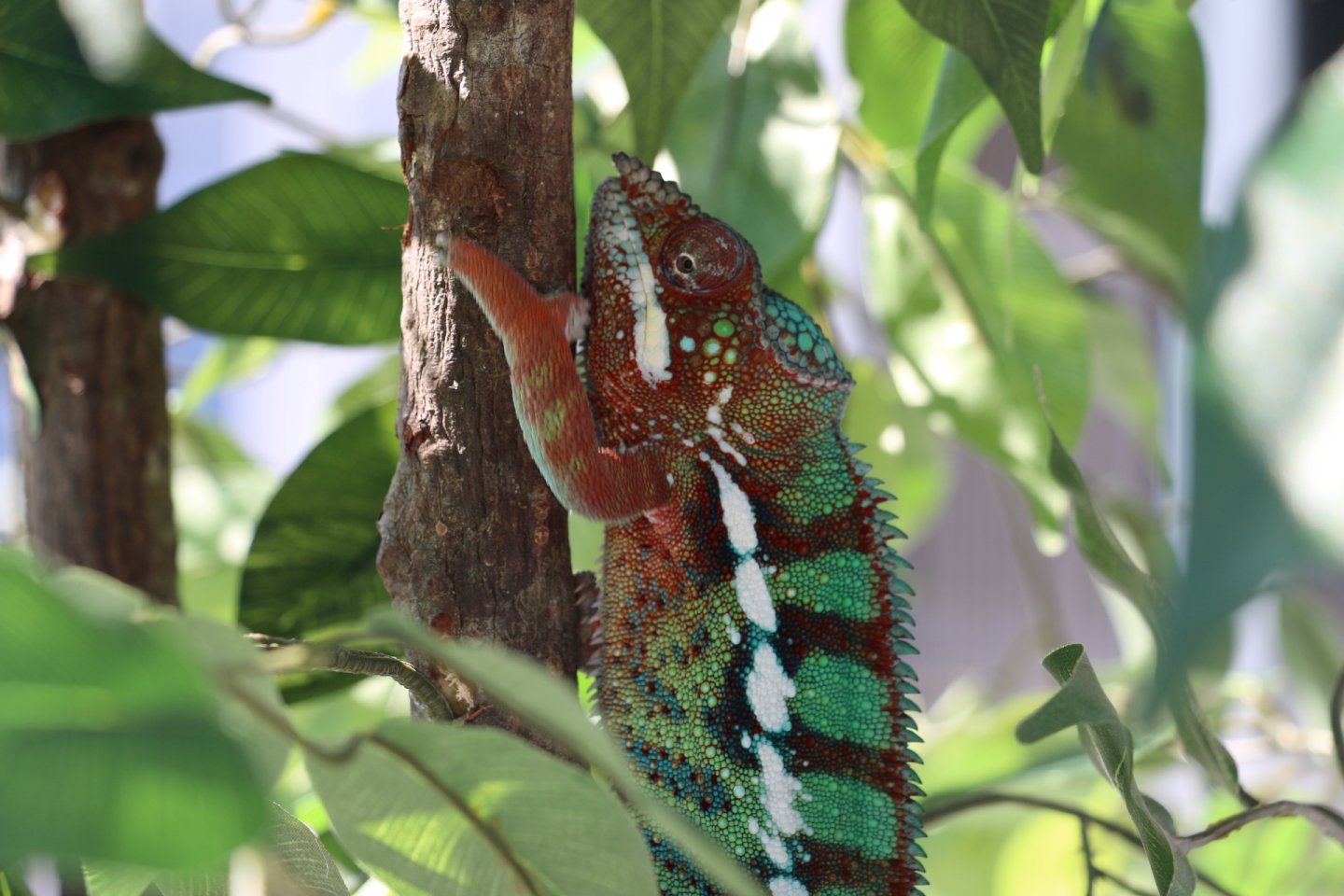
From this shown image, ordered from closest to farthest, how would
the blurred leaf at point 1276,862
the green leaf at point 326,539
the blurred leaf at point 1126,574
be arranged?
1. the blurred leaf at point 1126,574
2. the green leaf at point 326,539
3. the blurred leaf at point 1276,862

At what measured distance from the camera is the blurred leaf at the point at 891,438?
1245 mm

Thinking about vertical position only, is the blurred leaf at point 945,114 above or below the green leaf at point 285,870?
above

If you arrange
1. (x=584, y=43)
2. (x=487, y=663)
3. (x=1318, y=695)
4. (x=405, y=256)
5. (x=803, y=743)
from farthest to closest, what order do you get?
(x=1318, y=695), (x=584, y=43), (x=803, y=743), (x=405, y=256), (x=487, y=663)

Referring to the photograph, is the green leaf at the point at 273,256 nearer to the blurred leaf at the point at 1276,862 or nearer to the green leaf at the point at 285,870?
the green leaf at the point at 285,870

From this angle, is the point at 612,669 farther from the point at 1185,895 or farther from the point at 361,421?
the point at 1185,895

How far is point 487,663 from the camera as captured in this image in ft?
1.17

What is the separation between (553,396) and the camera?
2.25ft

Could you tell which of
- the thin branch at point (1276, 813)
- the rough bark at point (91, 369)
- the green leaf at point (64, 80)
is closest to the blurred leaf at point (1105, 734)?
the thin branch at point (1276, 813)

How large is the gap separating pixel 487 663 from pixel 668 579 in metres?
0.44

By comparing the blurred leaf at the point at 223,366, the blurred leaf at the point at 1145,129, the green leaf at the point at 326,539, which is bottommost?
the green leaf at the point at 326,539

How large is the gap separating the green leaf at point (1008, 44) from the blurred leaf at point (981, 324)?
12.9 inches

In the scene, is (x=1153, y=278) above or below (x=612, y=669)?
above

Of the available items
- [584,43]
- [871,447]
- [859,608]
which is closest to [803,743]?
[859,608]

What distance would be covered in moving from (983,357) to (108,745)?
0.82 meters
